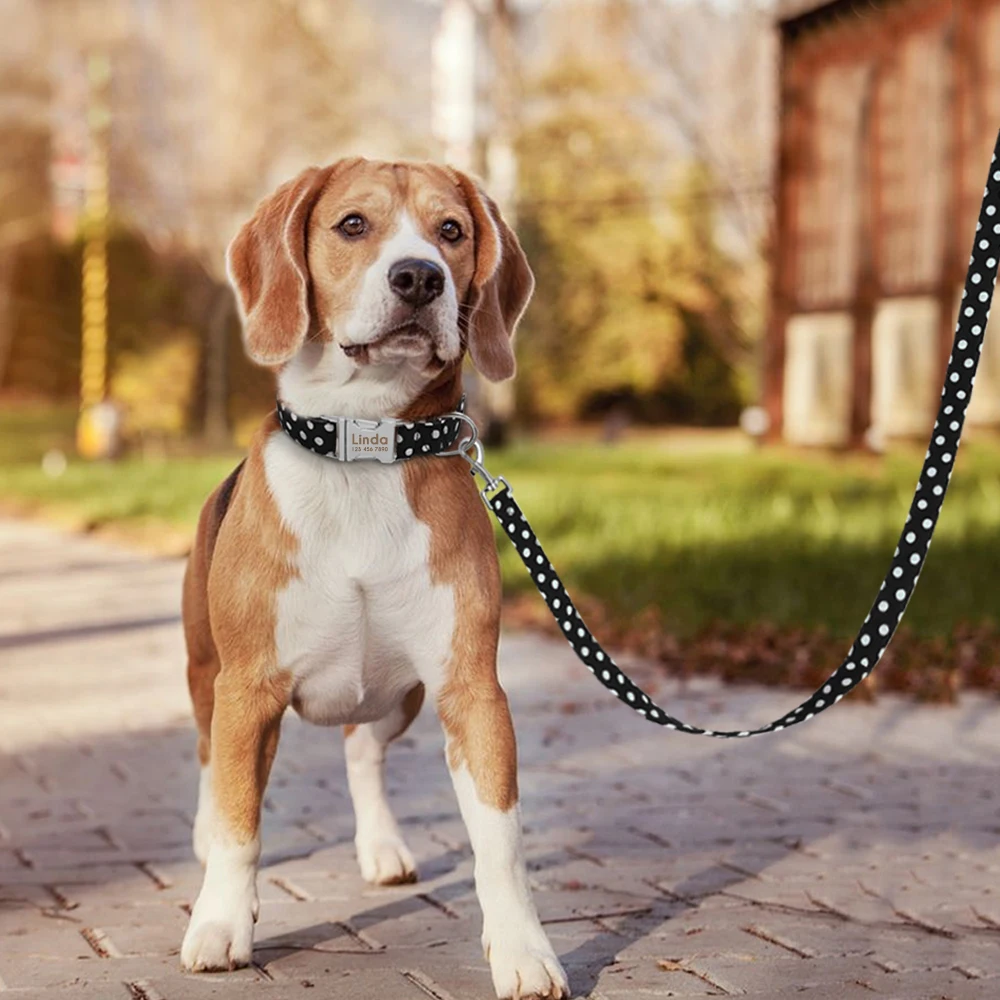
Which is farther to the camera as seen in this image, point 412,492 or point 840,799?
point 840,799

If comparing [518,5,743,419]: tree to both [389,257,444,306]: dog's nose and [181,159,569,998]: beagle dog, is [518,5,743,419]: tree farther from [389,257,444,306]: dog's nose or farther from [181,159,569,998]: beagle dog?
[389,257,444,306]: dog's nose

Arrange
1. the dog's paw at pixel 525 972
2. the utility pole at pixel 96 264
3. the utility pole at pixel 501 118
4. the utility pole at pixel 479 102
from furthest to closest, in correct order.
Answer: the utility pole at pixel 96 264 < the utility pole at pixel 501 118 < the utility pole at pixel 479 102 < the dog's paw at pixel 525 972

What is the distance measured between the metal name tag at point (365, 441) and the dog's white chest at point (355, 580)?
21mm

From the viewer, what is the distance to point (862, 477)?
15.5 metres

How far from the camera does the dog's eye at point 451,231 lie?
3.56m

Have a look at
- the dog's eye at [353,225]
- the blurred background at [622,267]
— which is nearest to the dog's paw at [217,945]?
the dog's eye at [353,225]

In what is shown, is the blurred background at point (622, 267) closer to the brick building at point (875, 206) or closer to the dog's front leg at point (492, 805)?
the brick building at point (875, 206)

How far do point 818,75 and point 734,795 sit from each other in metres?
16.7

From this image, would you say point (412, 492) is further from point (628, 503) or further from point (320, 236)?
point (628, 503)

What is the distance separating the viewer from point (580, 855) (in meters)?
4.66

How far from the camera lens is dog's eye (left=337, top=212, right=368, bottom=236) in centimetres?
351

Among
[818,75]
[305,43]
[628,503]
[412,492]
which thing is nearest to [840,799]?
[412,492]

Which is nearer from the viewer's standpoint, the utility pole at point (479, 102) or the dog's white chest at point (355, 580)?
the dog's white chest at point (355, 580)

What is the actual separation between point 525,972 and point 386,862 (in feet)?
3.35
